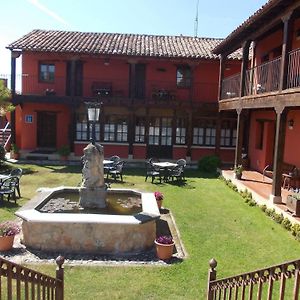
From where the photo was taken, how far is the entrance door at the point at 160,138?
20750 millimetres

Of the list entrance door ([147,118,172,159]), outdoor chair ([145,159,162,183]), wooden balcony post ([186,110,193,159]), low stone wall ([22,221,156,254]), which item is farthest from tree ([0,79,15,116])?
low stone wall ([22,221,156,254])

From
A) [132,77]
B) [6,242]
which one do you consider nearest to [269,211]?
[6,242]

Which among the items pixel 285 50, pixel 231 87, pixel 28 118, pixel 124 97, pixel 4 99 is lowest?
pixel 28 118

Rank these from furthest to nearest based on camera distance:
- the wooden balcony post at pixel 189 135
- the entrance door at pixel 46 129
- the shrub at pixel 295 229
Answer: the entrance door at pixel 46 129
the wooden balcony post at pixel 189 135
the shrub at pixel 295 229

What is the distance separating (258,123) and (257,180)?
3.88 metres

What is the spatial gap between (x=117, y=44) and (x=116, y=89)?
8.16 feet

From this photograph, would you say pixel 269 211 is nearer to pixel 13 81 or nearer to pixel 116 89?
pixel 116 89

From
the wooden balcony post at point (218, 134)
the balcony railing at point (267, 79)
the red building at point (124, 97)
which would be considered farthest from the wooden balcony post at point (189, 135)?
the balcony railing at point (267, 79)

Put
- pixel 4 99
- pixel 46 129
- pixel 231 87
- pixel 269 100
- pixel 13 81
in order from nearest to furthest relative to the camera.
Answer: pixel 269 100
pixel 4 99
pixel 231 87
pixel 13 81
pixel 46 129

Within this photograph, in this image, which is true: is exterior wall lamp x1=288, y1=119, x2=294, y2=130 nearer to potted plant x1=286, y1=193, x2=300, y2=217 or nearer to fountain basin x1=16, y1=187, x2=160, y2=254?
potted plant x1=286, y1=193, x2=300, y2=217

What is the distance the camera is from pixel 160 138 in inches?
818

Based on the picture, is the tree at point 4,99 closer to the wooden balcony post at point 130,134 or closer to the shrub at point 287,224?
the wooden balcony post at point 130,134

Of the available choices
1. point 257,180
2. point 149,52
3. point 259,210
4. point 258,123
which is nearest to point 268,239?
point 259,210

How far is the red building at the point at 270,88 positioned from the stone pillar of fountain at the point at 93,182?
4851 mm
